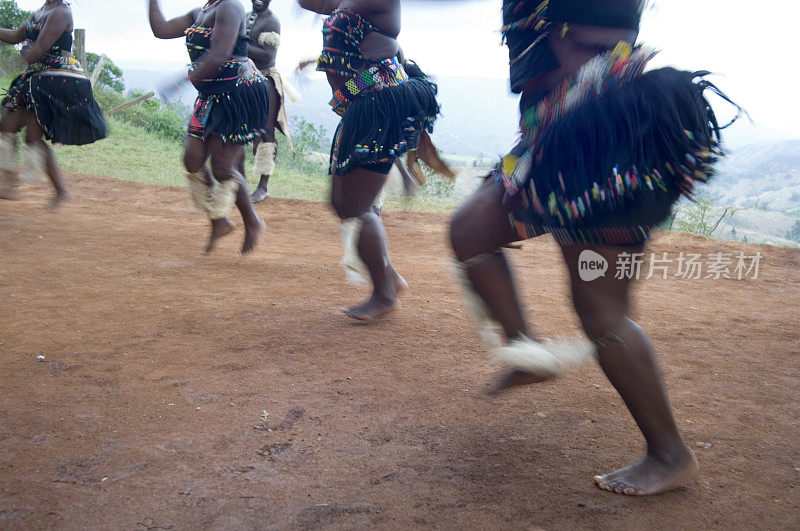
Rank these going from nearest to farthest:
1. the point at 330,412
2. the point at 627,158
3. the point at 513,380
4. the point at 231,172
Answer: the point at 627,158 → the point at 513,380 → the point at 330,412 → the point at 231,172

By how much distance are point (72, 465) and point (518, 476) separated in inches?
46.5

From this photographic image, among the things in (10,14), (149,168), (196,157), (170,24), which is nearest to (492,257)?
(196,157)

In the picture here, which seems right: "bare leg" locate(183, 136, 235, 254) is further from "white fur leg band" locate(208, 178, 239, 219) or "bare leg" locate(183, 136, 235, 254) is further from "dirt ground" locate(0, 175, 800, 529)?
"dirt ground" locate(0, 175, 800, 529)

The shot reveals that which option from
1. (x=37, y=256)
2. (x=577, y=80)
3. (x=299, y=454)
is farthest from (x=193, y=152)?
(x=577, y=80)

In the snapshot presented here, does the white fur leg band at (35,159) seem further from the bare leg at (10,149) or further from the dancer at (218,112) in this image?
the dancer at (218,112)

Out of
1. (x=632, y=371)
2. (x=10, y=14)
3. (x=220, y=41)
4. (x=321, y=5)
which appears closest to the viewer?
(x=632, y=371)

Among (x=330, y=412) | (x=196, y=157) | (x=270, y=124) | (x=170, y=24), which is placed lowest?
(x=330, y=412)

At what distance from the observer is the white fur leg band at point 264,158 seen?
656cm

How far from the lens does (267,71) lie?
21.4ft

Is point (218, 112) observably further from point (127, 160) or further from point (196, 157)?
point (127, 160)

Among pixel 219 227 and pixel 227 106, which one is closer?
pixel 227 106

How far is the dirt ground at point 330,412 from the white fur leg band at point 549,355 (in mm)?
307

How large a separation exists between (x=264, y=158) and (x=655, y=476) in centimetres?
567

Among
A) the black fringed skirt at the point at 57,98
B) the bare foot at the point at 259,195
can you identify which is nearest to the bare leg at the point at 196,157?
the black fringed skirt at the point at 57,98
